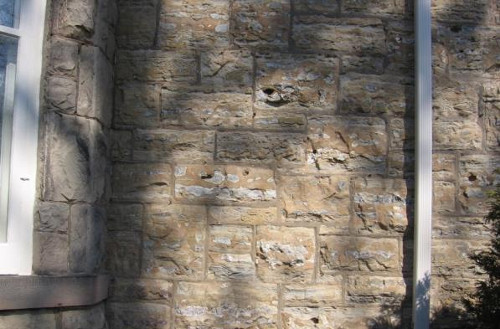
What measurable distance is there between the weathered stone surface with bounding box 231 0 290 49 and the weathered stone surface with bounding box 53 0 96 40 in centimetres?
89

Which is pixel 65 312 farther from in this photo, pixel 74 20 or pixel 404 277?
pixel 404 277

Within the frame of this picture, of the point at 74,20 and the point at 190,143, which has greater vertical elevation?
the point at 74,20

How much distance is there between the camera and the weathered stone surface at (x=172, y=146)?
3.59m

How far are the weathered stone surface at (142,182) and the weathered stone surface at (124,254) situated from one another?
0.74ft

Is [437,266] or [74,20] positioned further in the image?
[437,266]

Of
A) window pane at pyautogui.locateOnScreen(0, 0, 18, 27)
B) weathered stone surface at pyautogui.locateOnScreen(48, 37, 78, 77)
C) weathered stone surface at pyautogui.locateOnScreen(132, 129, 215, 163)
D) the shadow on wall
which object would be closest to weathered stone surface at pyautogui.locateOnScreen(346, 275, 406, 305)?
the shadow on wall

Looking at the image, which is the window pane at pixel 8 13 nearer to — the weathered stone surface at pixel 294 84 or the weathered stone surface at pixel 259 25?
the weathered stone surface at pixel 259 25

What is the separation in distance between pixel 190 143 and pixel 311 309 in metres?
1.19

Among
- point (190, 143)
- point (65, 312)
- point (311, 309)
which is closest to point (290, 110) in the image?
point (190, 143)

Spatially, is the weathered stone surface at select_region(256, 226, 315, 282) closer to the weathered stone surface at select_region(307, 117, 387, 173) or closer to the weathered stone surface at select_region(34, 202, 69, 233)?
the weathered stone surface at select_region(307, 117, 387, 173)

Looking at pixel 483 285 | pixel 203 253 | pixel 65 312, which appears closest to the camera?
pixel 65 312

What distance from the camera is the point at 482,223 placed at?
3627 mm

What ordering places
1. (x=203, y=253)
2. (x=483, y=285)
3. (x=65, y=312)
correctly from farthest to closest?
(x=203, y=253), (x=483, y=285), (x=65, y=312)

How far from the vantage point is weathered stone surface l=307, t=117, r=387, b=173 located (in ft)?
11.9
